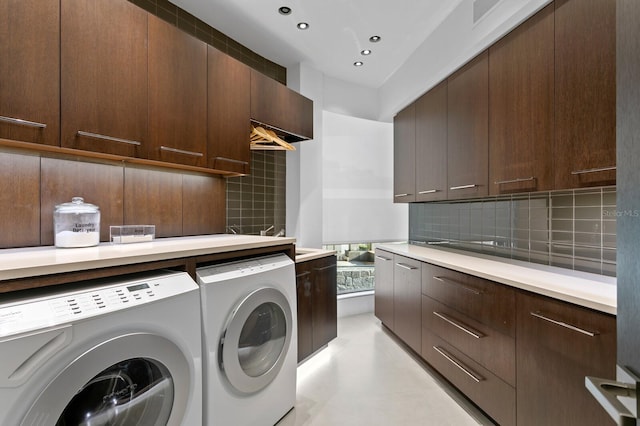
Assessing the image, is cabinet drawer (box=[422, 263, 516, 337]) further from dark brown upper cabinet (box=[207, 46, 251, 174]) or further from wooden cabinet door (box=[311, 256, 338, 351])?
dark brown upper cabinet (box=[207, 46, 251, 174])

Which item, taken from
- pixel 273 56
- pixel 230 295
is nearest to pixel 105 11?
pixel 230 295

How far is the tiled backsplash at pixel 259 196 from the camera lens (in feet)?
8.61

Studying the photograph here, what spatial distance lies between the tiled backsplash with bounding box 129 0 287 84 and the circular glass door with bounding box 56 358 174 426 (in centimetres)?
219

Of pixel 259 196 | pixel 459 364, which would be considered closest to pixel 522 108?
pixel 459 364

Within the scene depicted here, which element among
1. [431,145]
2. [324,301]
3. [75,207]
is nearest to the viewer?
[75,207]

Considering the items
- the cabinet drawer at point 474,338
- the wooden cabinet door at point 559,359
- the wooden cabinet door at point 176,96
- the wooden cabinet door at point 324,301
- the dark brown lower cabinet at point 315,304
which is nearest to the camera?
the wooden cabinet door at point 559,359

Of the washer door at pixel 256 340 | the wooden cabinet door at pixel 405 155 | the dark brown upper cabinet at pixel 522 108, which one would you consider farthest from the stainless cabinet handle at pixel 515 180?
the washer door at pixel 256 340

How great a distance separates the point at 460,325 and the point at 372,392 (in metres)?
0.73

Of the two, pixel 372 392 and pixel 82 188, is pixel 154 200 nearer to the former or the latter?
pixel 82 188

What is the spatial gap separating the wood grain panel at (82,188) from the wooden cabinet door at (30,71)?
0.36 m

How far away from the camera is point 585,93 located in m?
1.40

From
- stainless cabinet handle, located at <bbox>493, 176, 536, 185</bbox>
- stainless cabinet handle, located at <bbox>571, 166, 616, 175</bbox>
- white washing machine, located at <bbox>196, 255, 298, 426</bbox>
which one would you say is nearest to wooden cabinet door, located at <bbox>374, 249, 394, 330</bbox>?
stainless cabinet handle, located at <bbox>493, 176, 536, 185</bbox>

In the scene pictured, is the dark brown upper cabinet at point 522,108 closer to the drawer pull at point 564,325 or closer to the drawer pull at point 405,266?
the drawer pull at point 564,325

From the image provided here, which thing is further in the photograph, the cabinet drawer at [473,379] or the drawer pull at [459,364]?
the drawer pull at [459,364]
